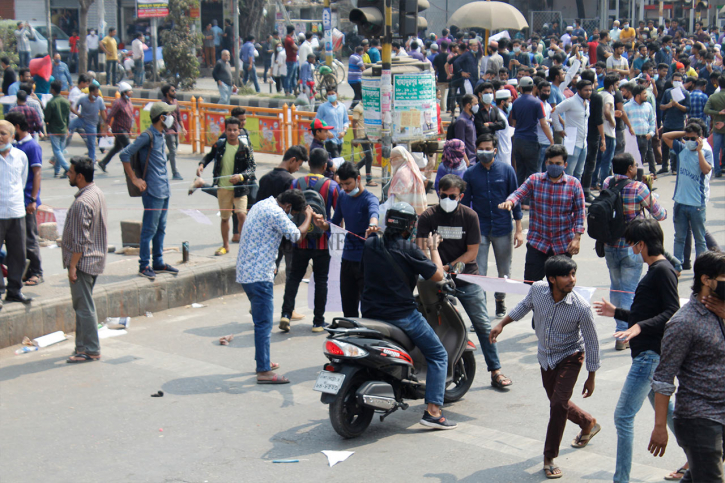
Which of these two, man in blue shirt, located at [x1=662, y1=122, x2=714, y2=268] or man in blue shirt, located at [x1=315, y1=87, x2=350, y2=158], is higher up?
man in blue shirt, located at [x1=315, y1=87, x2=350, y2=158]

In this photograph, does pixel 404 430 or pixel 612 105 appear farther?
pixel 612 105

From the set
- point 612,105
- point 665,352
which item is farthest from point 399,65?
point 665,352

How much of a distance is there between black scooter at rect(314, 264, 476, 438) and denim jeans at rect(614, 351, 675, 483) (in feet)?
5.22

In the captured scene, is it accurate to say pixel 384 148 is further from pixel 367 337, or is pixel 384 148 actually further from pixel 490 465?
pixel 490 465

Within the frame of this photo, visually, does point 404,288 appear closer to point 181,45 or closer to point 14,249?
point 14,249

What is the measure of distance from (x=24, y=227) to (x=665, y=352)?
632cm

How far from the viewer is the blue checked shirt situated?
1477 cm

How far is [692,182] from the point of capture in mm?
9305

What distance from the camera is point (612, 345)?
25.6 feet

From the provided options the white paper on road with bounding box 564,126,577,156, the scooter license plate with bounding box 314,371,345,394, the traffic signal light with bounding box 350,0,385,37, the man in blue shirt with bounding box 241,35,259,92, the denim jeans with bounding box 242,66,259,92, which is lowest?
the scooter license plate with bounding box 314,371,345,394

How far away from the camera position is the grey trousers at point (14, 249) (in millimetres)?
8141

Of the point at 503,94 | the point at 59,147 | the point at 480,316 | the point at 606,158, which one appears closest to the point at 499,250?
the point at 480,316

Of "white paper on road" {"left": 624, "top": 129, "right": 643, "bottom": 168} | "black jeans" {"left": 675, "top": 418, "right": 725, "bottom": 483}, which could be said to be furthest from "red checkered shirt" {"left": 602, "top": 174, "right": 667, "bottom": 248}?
"white paper on road" {"left": 624, "top": 129, "right": 643, "bottom": 168}

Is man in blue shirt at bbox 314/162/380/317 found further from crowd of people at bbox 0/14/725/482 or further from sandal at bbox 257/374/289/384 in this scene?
sandal at bbox 257/374/289/384
